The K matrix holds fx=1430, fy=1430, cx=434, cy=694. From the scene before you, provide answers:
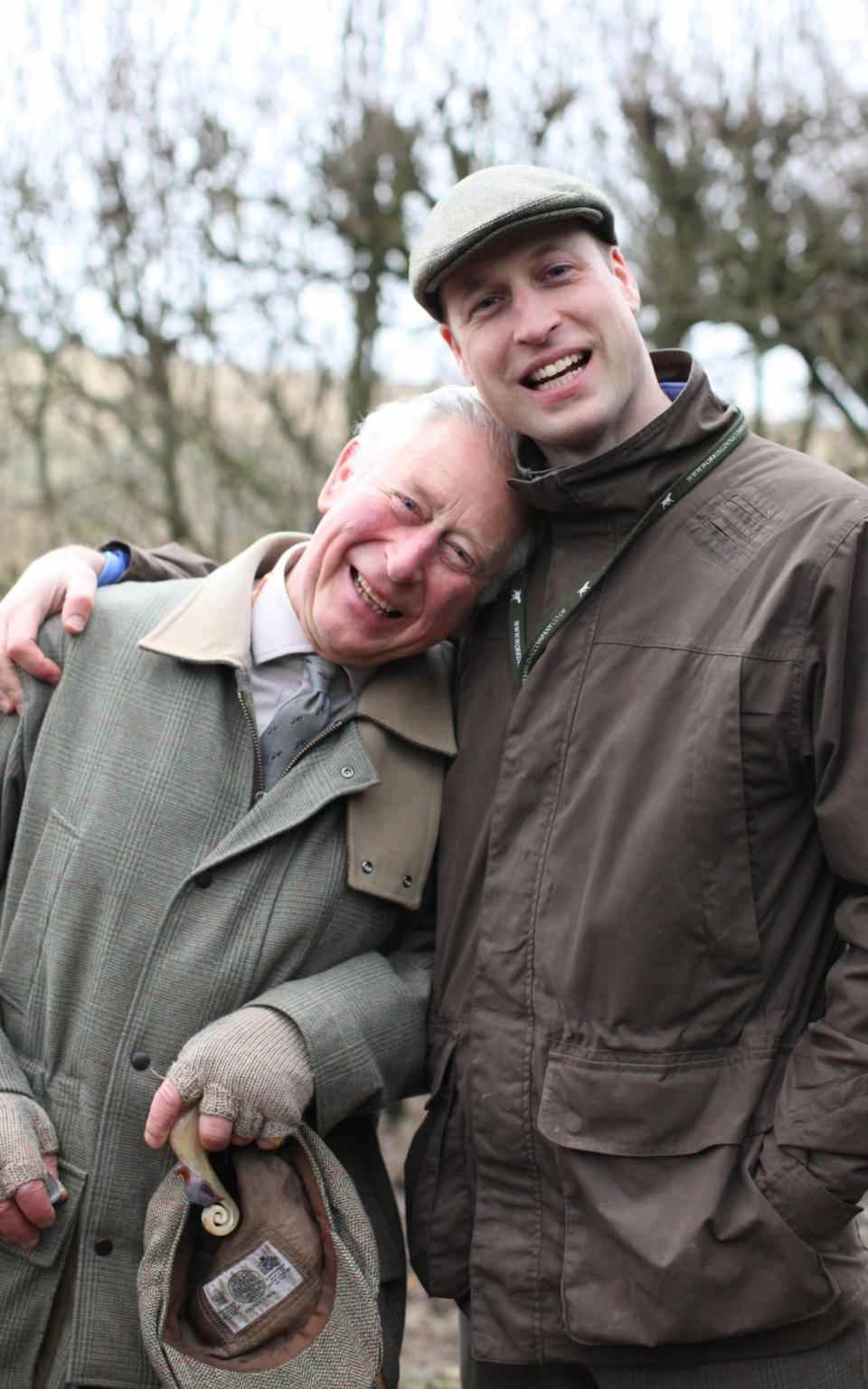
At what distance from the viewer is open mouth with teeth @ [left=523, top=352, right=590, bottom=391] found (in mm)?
2404

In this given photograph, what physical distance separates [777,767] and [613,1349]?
935 mm

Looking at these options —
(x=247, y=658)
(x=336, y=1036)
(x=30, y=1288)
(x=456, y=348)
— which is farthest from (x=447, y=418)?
(x=30, y=1288)

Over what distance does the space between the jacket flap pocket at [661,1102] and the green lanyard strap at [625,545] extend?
2.20 ft

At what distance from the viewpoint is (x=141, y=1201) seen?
7.89 feet

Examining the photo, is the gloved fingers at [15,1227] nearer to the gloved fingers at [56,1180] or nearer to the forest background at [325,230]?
the gloved fingers at [56,1180]

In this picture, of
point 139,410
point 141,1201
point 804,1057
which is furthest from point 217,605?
point 139,410

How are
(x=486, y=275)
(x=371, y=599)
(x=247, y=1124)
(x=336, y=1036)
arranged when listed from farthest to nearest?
(x=371, y=599), (x=486, y=275), (x=336, y=1036), (x=247, y=1124)

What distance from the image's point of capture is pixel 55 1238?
2.37m

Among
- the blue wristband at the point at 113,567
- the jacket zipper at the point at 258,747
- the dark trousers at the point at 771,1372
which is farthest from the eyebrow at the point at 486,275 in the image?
the dark trousers at the point at 771,1372

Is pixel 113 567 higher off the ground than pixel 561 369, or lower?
lower

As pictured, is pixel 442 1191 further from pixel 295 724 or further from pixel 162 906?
pixel 295 724

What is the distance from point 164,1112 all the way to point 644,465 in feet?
4.24

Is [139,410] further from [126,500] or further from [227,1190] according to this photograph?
[227,1190]

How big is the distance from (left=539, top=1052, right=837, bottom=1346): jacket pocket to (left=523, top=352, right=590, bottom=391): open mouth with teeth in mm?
1099
